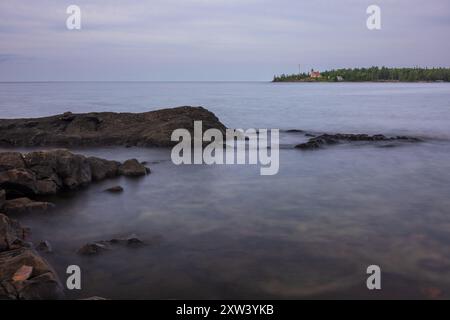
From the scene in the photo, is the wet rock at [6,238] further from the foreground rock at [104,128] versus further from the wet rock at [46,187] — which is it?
the foreground rock at [104,128]

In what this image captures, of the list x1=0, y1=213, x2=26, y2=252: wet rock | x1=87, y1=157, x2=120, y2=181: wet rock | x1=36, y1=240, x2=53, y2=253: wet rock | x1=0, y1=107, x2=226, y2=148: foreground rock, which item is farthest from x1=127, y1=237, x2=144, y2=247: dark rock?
x1=0, y1=107, x2=226, y2=148: foreground rock

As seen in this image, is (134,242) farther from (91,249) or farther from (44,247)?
(44,247)

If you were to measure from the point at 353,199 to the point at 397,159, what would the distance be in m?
8.15

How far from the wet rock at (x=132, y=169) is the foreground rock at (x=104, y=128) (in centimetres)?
608

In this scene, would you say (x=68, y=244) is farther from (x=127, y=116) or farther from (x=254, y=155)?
(x=127, y=116)

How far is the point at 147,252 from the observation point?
947 centimetres

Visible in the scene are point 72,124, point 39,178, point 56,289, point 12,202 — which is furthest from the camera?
point 72,124

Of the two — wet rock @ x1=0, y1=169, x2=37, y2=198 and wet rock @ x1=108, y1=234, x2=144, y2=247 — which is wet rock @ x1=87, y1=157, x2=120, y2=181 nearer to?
wet rock @ x1=0, y1=169, x2=37, y2=198

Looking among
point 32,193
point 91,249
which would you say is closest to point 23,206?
point 32,193

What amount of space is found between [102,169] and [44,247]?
662 centimetres

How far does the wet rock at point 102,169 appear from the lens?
15.7 m

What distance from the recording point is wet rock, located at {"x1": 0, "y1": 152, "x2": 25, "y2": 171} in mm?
13445

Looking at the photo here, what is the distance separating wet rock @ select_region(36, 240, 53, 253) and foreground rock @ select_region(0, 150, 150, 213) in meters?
2.55

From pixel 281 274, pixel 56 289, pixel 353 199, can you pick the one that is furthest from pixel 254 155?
pixel 56 289
